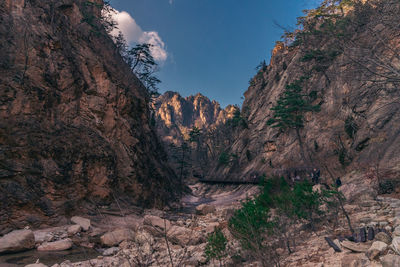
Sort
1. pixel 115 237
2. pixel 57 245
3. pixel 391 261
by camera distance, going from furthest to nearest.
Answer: pixel 115 237 → pixel 57 245 → pixel 391 261

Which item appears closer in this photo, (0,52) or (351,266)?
(351,266)

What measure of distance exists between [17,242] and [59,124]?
27.4 ft

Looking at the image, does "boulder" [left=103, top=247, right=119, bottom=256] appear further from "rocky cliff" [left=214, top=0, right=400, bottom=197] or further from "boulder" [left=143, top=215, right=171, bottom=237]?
"rocky cliff" [left=214, top=0, right=400, bottom=197]

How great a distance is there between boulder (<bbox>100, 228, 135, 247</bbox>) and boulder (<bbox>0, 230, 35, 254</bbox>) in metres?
2.58

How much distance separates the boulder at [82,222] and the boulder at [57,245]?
181 cm

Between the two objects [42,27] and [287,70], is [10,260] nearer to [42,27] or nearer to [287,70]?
[42,27]

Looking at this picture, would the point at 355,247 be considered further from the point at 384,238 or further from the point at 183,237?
the point at 183,237

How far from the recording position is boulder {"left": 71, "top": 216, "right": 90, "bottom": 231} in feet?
34.1

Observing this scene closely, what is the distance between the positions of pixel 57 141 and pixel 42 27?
9175mm

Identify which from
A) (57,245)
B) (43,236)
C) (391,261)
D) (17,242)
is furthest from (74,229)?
(391,261)

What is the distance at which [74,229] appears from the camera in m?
9.74

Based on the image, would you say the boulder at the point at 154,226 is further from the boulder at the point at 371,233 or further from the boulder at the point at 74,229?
the boulder at the point at 371,233

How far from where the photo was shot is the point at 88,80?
17.4 metres

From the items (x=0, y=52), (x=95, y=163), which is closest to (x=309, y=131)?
(x=95, y=163)
